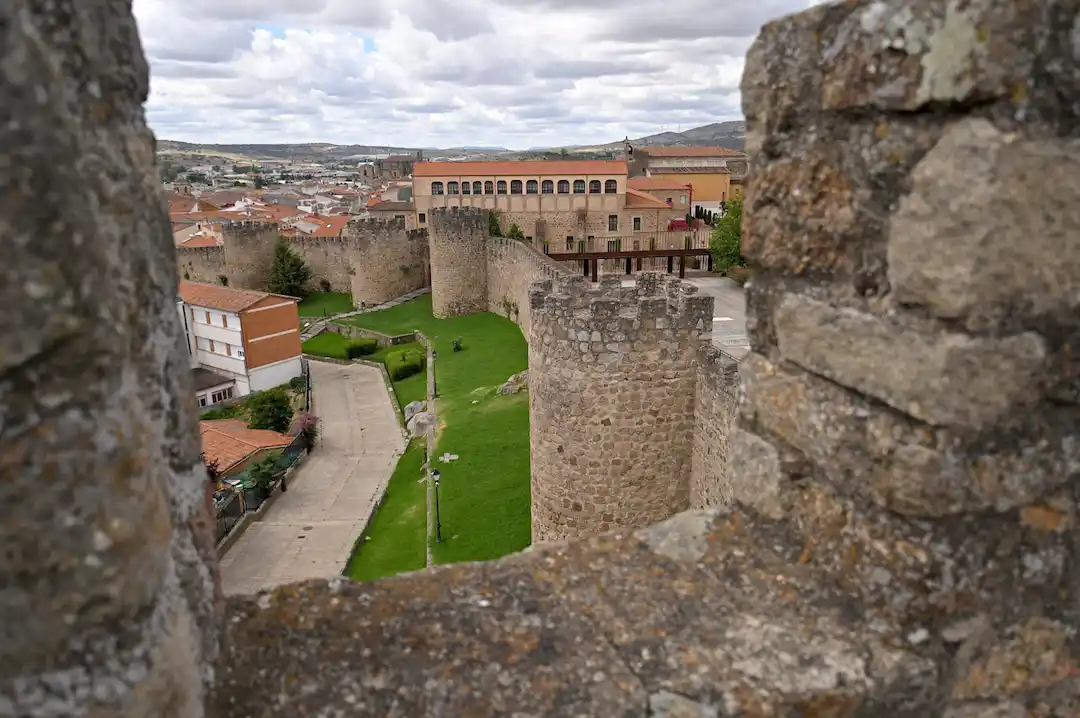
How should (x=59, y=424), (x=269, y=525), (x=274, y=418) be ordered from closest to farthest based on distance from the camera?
1. (x=59, y=424)
2. (x=269, y=525)
3. (x=274, y=418)

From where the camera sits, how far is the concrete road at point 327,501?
12.8 m

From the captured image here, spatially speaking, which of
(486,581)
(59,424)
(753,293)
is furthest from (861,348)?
(59,424)

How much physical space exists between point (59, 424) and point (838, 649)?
5.93 feet

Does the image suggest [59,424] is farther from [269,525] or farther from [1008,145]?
[269,525]

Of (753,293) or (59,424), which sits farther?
(753,293)

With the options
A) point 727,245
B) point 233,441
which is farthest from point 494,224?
point 233,441

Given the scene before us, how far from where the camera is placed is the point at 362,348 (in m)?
27.1

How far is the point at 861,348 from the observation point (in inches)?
77.5

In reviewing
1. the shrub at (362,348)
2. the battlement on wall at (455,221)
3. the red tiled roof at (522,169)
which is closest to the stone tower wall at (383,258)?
the battlement on wall at (455,221)

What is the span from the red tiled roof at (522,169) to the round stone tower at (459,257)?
499 inches

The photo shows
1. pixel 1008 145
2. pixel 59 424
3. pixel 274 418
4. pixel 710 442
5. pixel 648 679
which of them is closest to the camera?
pixel 59 424

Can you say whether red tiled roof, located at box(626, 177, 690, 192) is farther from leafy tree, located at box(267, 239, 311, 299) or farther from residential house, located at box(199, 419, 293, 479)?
residential house, located at box(199, 419, 293, 479)

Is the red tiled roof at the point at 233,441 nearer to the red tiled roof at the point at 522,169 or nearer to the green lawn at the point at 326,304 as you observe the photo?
the green lawn at the point at 326,304

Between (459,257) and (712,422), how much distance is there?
20.9 m
